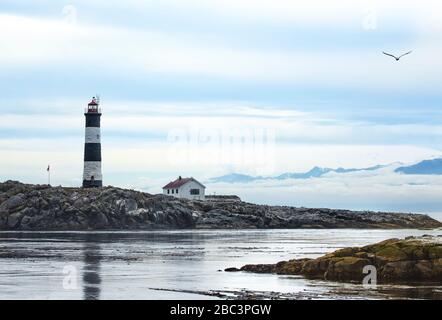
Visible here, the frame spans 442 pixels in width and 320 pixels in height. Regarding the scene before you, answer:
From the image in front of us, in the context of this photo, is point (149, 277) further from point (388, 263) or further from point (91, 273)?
point (388, 263)

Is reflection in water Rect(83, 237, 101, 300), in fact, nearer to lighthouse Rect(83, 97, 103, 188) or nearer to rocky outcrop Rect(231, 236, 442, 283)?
rocky outcrop Rect(231, 236, 442, 283)

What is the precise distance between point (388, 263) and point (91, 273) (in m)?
18.2

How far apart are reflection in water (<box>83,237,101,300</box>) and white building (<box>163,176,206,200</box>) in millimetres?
96677

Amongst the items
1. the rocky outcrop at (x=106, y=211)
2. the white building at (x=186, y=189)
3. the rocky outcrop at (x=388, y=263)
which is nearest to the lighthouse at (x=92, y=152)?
the rocky outcrop at (x=106, y=211)

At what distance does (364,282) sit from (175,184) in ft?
444

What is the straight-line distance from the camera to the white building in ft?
585

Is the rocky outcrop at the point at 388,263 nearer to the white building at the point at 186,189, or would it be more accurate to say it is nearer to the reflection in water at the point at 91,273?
the reflection in water at the point at 91,273

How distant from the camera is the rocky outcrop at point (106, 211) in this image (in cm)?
13850

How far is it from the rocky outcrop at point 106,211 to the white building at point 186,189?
32.9ft

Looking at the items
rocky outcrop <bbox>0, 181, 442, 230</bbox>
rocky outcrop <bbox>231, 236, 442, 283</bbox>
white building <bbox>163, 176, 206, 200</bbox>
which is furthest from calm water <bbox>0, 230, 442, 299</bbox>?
white building <bbox>163, 176, 206, 200</bbox>

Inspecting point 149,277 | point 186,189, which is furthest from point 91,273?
point 186,189

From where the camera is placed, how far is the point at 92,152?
488 ft
